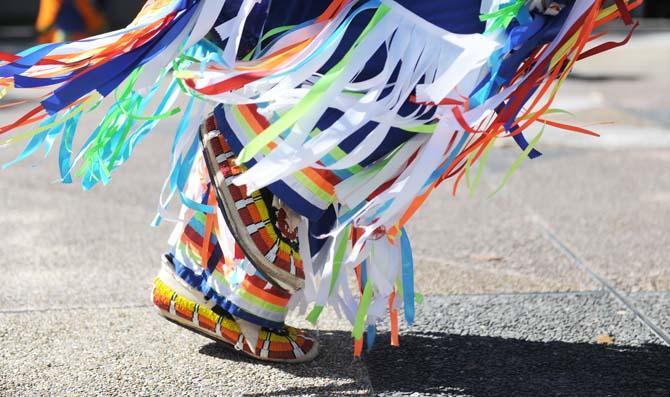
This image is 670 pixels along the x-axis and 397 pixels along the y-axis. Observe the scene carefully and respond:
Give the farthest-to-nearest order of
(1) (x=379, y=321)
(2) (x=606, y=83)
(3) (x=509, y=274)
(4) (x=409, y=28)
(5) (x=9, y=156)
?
(2) (x=606, y=83)
(5) (x=9, y=156)
(3) (x=509, y=274)
(1) (x=379, y=321)
(4) (x=409, y=28)

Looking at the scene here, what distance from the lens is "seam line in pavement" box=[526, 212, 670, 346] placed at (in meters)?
2.68

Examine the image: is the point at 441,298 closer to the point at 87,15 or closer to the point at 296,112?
the point at 296,112

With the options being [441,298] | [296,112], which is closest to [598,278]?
[441,298]

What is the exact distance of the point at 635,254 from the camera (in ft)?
11.1

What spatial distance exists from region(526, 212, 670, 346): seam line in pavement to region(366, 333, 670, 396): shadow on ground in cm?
13

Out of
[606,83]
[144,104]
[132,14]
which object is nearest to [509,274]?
[144,104]

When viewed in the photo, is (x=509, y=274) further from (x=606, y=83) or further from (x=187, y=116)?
(x=606, y=83)

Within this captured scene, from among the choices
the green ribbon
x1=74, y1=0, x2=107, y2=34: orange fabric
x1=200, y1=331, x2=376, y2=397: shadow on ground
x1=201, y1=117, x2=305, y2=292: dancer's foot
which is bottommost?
x1=74, y1=0, x2=107, y2=34: orange fabric

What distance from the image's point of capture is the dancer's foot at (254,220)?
2.32 metres

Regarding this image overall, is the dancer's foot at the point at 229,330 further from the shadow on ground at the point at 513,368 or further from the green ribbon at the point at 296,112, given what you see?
the green ribbon at the point at 296,112

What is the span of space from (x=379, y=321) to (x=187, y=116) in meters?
0.77

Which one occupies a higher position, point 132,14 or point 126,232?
point 126,232

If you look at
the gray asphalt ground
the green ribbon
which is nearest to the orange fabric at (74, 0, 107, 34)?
the gray asphalt ground

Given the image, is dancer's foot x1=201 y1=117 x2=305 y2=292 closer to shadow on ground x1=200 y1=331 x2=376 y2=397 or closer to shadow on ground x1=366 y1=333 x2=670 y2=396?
shadow on ground x1=200 y1=331 x2=376 y2=397
